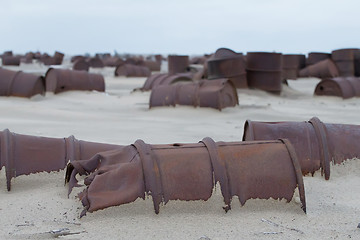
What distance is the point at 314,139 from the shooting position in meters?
3.82

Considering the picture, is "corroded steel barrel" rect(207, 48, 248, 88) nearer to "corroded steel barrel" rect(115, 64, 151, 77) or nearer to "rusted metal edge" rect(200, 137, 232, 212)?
"rusted metal edge" rect(200, 137, 232, 212)

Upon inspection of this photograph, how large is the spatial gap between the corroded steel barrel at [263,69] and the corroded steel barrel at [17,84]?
5094 millimetres

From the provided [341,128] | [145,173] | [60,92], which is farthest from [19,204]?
[60,92]

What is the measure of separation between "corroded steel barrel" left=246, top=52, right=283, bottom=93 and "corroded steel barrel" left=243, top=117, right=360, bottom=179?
25.6 ft

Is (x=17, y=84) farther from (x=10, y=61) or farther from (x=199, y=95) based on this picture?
(x=10, y=61)

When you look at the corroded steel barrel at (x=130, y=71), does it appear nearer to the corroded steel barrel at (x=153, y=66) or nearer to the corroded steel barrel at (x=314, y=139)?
the corroded steel barrel at (x=153, y=66)

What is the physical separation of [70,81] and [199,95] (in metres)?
4.40

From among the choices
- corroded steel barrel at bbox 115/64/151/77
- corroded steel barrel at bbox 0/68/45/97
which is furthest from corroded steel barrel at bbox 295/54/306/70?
corroded steel barrel at bbox 0/68/45/97

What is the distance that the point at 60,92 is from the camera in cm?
1112

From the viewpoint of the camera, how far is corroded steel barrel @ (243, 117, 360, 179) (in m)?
3.75

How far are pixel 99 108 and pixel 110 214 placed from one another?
6673 mm

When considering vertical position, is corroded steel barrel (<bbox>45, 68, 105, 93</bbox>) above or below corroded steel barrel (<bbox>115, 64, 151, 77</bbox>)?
above

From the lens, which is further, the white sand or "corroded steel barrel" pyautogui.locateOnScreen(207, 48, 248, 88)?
"corroded steel barrel" pyautogui.locateOnScreen(207, 48, 248, 88)

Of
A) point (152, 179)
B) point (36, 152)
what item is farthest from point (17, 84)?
point (152, 179)
